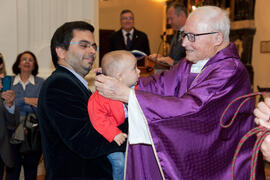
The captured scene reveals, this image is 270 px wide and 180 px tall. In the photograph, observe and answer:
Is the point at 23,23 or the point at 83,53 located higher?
the point at 23,23

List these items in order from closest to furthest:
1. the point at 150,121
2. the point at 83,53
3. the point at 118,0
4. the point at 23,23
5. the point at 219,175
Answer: the point at 150,121 → the point at 219,175 → the point at 83,53 → the point at 23,23 → the point at 118,0

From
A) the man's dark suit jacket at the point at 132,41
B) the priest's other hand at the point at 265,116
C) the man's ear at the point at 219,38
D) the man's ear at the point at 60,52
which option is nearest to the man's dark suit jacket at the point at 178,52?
the man's dark suit jacket at the point at 132,41

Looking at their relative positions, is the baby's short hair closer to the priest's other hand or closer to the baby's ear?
the baby's ear

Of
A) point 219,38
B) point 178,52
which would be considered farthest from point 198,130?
point 178,52

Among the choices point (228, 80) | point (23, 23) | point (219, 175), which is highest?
point (23, 23)

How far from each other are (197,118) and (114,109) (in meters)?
0.52

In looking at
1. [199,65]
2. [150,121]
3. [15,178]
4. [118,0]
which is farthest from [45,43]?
[118,0]

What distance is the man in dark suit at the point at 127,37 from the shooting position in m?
5.23

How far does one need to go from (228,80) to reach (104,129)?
2.57 ft

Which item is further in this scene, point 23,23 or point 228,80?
point 23,23

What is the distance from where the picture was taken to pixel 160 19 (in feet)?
40.1

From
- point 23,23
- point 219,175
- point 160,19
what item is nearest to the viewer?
point 219,175

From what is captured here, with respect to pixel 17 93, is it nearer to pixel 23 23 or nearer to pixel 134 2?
pixel 23 23

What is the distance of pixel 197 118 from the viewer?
5.78 ft
